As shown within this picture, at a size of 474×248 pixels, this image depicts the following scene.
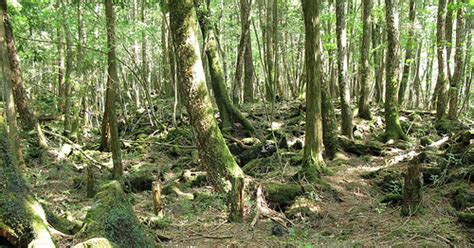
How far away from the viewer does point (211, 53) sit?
12.3 meters

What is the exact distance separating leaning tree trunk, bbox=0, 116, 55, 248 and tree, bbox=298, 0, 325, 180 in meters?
5.91

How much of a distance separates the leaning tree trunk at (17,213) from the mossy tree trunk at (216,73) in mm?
8798

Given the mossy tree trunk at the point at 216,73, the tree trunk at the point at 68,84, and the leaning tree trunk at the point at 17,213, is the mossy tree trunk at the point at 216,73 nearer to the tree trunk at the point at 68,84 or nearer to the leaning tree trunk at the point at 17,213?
the tree trunk at the point at 68,84

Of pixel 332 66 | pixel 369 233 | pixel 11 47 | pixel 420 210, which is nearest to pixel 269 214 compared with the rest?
pixel 369 233

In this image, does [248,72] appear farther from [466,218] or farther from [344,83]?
[466,218]

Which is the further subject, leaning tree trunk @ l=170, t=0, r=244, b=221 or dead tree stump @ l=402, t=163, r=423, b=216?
leaning tree trunk @ l=170, t=0, r=244, b=221

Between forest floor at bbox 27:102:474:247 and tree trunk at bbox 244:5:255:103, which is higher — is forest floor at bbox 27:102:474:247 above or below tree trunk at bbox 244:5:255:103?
below

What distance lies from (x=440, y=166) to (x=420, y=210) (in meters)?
2.18

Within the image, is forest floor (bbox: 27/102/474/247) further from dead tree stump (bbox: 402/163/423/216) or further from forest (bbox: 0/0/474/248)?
dead tree stump (bbox: 402/163/423/216)

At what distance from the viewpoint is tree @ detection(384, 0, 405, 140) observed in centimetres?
1156

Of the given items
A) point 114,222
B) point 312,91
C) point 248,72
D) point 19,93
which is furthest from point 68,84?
point 114,222

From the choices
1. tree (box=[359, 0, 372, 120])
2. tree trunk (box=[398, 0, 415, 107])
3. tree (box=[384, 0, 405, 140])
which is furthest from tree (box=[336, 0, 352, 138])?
tree trunk (box=[398, 0, 415, 107])

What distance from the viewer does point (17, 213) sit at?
3.47m

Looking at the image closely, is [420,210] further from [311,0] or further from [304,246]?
[311,0]
